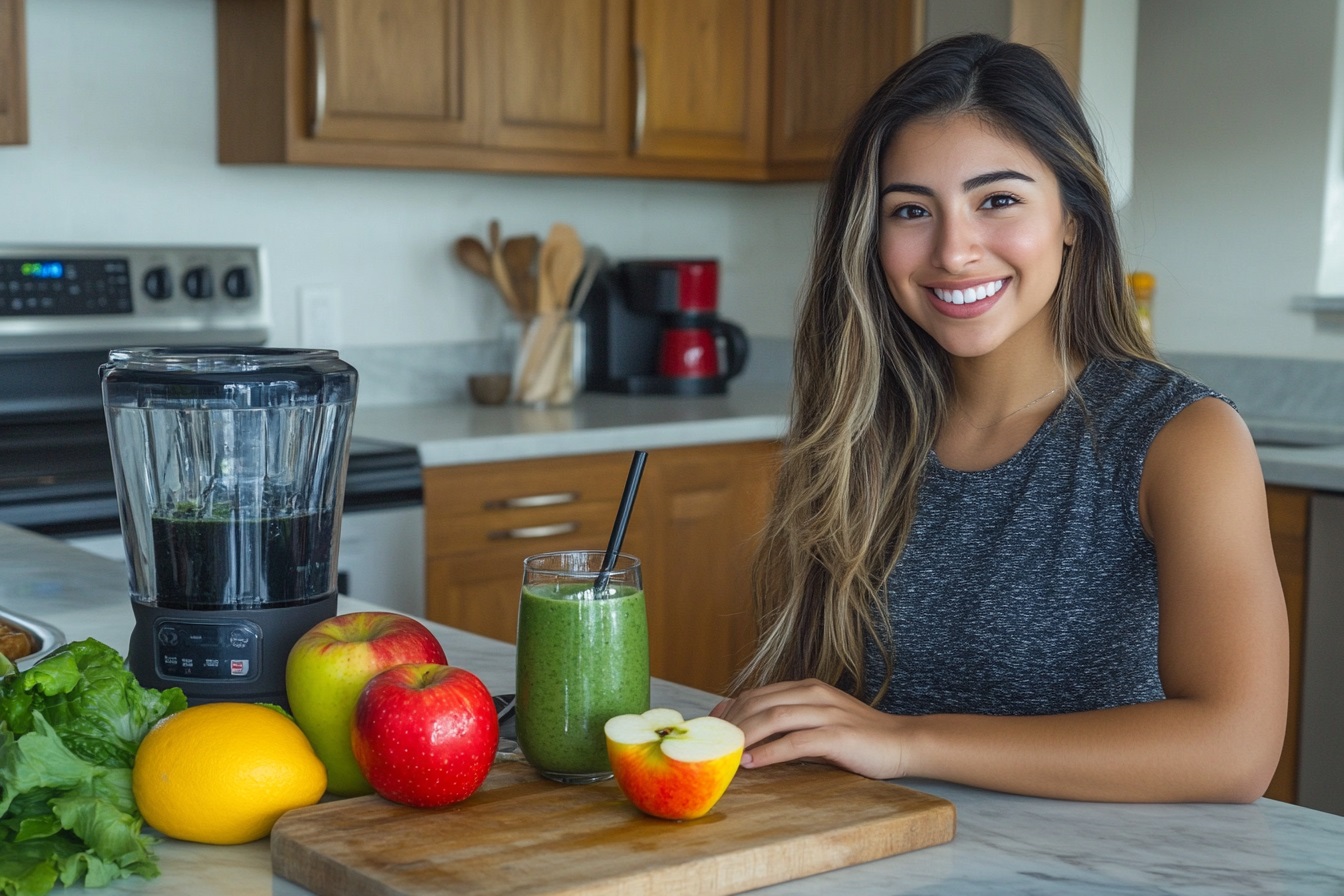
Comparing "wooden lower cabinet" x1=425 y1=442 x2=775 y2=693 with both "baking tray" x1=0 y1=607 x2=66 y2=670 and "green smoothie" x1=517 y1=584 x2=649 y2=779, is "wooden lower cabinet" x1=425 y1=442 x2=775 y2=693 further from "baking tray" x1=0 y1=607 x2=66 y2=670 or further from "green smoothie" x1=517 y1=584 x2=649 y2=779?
"green smoothie" x1=517 y1=584 x2=649 y2=779

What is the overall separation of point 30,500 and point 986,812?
183 cm

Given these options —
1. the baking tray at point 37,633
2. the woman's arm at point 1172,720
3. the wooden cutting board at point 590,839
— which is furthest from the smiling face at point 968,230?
the baking tray at point 37,633

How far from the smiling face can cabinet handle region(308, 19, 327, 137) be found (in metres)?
1.83

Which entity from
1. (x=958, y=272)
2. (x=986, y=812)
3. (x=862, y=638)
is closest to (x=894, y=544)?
(x=862, y=638)

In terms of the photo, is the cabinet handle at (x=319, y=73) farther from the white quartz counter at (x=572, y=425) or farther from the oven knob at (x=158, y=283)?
the white quartz counter at (x=572, y=425)

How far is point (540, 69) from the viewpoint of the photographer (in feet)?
11.1

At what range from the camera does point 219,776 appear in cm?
91

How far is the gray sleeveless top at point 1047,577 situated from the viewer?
54.1 inches

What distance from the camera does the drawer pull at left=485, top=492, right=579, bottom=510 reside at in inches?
117

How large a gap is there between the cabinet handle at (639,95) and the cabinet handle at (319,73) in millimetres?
811

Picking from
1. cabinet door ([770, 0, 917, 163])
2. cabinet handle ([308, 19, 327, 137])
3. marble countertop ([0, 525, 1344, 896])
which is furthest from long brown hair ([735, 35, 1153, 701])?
cabinet door ([770, 0, 917, 163])

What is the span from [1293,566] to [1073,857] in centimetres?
204

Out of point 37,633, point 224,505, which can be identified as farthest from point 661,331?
point 224,505

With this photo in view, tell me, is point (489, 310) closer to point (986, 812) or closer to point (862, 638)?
point (862, 638)
